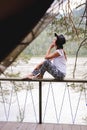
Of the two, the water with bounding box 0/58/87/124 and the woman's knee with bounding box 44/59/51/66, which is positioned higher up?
the woman's knee with bounding box 44/59/51/66

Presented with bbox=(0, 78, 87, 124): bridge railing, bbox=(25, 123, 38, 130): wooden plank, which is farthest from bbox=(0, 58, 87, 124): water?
bbox=(25, 123, 38, 130): wooden plank

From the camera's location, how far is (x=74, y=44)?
5.71 m

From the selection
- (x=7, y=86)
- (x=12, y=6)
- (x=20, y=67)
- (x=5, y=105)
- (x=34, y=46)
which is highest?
(x=12, y=6)

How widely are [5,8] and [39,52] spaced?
14.2ft

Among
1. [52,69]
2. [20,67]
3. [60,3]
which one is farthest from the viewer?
[20,67]

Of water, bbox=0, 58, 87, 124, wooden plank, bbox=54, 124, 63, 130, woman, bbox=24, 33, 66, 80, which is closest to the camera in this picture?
woman, bbox=24, 33, 66, 80

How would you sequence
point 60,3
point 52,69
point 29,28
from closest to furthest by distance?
1. point 29,28
2. point 60,3
3. point 52,69

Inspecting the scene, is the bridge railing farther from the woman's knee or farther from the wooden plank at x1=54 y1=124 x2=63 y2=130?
the woman's knee

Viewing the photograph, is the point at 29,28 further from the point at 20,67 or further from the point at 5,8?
the point at 20,67

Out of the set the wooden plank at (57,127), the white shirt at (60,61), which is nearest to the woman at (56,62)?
the white shirt at (60,61)

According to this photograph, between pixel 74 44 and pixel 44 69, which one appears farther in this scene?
pixel 74 44

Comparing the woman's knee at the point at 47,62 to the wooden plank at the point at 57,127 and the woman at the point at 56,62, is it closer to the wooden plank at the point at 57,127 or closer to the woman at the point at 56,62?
the woman at the point at 56,62

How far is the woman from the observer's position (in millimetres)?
3811

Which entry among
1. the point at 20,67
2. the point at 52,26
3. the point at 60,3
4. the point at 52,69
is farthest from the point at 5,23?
the point at 20,67
